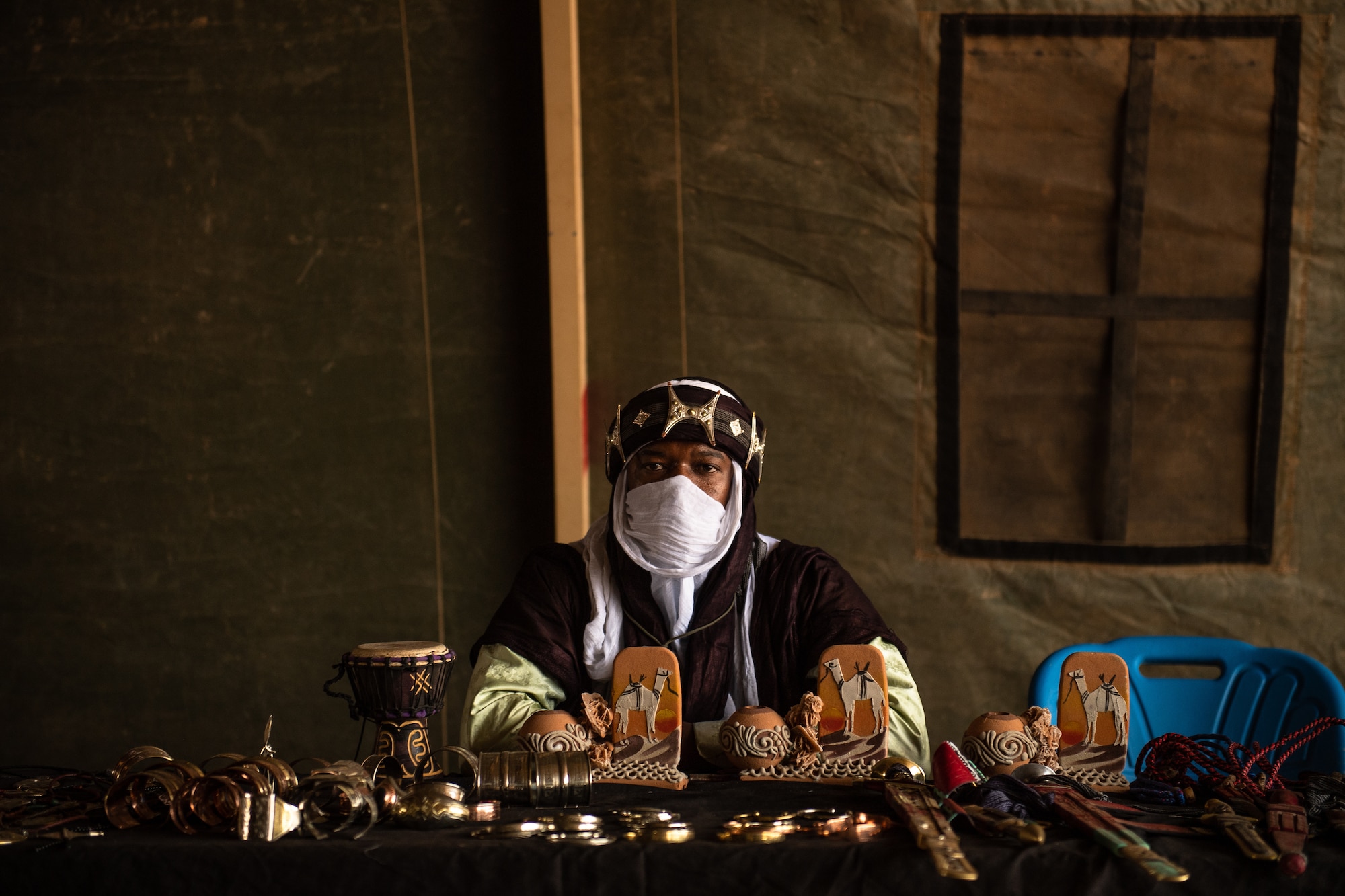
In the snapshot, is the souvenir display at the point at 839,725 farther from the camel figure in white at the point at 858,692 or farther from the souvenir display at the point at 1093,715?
the souvenir display at the point at 1093,715

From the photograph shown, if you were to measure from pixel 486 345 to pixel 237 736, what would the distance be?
1.80 m

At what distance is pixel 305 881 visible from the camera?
1.49 metres

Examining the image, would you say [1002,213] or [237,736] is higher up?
[1002,213]

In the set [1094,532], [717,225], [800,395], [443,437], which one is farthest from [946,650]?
[443,437]

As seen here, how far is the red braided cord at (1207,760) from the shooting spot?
1791mm

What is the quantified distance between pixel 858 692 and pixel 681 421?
86 centimetres

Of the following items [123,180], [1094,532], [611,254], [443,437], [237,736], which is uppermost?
[123,180]

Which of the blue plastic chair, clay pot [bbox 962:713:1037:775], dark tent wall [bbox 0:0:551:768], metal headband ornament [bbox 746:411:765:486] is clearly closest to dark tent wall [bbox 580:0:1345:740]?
dark tent wall [bbox 0:0:551:768]

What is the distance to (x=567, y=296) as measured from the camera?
3.87m

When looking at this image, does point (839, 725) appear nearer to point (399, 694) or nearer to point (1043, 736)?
point (1043, 736)

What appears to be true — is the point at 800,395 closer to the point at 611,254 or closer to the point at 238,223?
the point at 611,254

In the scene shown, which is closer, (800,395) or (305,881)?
(305,881)

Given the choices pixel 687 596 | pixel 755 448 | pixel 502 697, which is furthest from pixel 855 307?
pixel 502 697

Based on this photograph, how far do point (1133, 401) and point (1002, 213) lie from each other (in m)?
0.86
